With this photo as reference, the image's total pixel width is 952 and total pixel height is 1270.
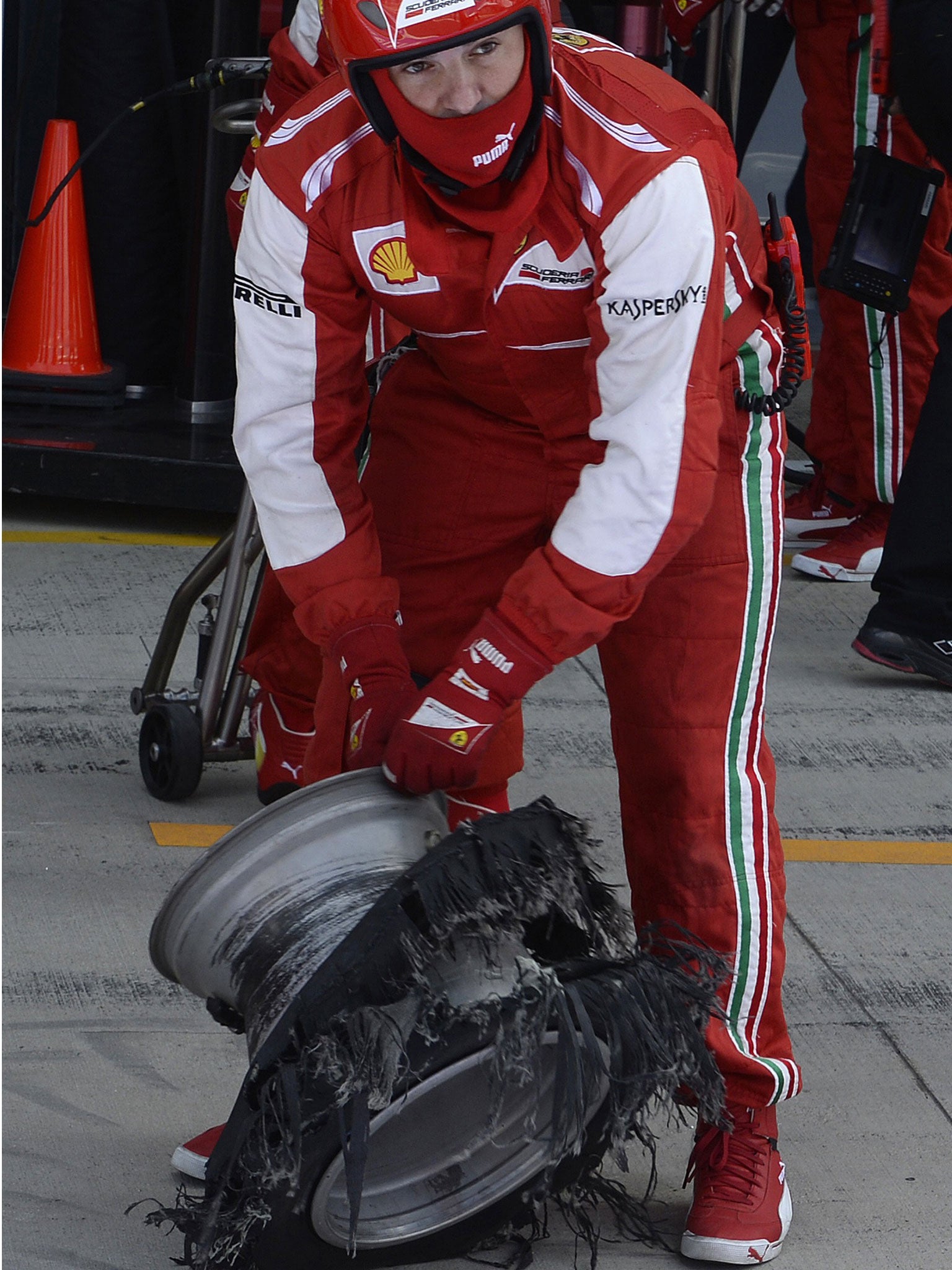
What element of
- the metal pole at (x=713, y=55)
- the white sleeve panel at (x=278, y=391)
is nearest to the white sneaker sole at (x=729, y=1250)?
the white sleeve panel at (x=278, y=391)

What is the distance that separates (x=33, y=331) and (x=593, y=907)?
3.79 metres

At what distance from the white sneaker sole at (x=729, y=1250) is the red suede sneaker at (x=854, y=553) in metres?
2.93

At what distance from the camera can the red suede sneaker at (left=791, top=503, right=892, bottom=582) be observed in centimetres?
499

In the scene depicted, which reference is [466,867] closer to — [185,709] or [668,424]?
[668,424]

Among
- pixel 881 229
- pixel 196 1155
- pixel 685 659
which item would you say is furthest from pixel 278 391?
pixel 881 229

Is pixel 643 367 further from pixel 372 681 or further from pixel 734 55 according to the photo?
pixel 734 55

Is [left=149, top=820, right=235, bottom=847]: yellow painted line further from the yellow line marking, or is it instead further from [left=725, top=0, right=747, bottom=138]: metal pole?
[left=725, top=0, right=747, bottom=138]: metal pole

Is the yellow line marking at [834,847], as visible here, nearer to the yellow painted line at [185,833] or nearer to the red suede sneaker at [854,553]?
the yellow painted line at [185,833]

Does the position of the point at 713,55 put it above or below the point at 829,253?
above

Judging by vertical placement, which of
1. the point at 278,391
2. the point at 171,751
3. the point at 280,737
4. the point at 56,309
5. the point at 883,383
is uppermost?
the point at 278,391

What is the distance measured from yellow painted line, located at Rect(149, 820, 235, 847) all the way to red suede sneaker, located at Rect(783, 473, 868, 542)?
8.02 ft

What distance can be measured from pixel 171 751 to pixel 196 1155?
119cm

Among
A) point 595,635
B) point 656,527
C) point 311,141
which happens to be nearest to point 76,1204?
point 595,635

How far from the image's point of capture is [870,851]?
3.46 m
